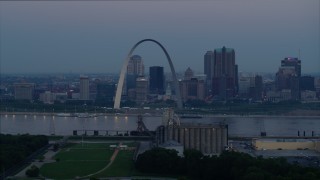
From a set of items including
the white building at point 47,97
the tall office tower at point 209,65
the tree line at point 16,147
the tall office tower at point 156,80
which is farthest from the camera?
the tall office tower at point 209,65

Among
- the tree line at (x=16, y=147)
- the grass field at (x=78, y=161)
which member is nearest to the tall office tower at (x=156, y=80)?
the grass field at (x=78, y=161)

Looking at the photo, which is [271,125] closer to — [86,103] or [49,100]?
[86,103]

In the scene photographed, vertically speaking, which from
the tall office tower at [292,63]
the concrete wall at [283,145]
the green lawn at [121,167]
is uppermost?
the tall office tower at [292,63]

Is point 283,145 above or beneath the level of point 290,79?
beneath

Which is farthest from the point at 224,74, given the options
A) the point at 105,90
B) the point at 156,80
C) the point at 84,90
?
the point at 84,90

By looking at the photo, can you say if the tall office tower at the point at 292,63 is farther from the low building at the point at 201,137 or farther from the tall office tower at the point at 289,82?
the low building at the point at 201,137

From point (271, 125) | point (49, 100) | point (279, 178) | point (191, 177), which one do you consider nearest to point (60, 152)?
point (191, 177)

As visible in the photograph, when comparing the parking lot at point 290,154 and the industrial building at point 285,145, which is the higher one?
the industrial building at point 285,145

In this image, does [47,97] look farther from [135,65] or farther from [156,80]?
[135,65]
